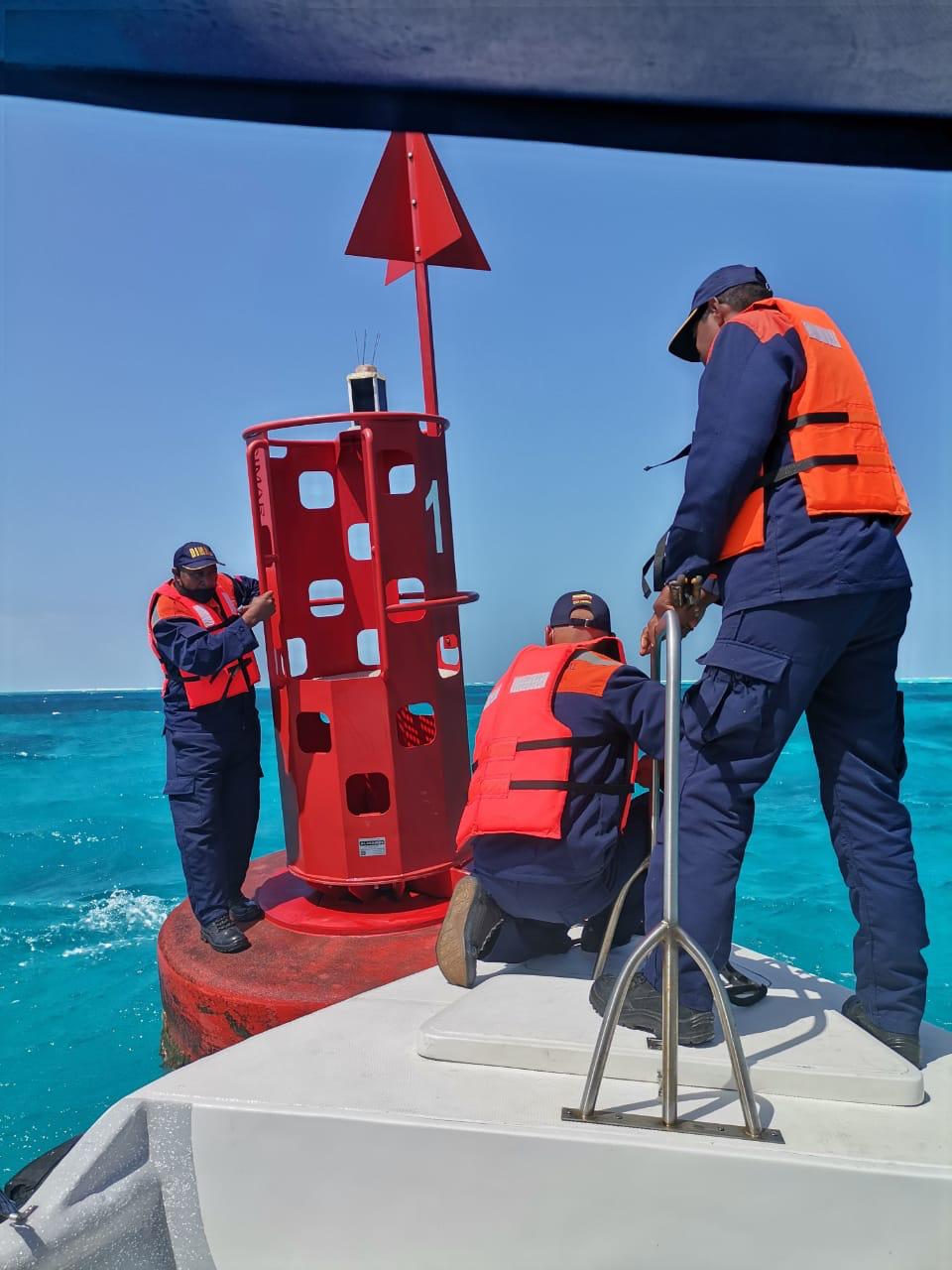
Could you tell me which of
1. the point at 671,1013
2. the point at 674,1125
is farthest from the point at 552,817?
the point at 674,1125

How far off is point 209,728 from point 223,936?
3.40ft

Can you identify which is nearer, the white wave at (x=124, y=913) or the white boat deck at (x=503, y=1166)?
the white boat deck at (x=503, y=1166)

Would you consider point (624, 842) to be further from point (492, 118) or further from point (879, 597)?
point (492, 118)

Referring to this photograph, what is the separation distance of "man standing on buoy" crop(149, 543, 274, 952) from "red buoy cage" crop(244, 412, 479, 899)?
24 cm

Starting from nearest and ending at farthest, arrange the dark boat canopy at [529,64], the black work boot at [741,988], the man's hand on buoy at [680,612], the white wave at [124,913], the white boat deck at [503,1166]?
1. the dark boat canopy at [529,64]
2. the white boat deck at [503,1166]
3. the man's hand on buoy at [680,612]
4. the black work boot at [741,988]
5. the white wave at [124,913]

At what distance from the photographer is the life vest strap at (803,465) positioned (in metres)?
2.33

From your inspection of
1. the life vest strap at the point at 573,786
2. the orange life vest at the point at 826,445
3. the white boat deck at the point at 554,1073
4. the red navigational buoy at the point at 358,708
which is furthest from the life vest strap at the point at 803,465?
the red navigational buoy at the point at 358,708

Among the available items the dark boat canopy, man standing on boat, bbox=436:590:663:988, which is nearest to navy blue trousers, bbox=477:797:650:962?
man standing on boat, bbox=436:590:663:988

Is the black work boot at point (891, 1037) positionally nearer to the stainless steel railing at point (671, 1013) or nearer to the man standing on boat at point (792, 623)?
the man standing on boat at point (792, 623)

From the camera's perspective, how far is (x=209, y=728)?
4695 mm

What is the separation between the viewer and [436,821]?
15.5 feet

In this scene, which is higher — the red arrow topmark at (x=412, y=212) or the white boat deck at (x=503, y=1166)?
the red arrow topmark at (x=412, y=212)

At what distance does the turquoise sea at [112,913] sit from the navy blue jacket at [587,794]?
303cm

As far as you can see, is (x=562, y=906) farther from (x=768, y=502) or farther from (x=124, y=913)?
(x=124, y=913)
